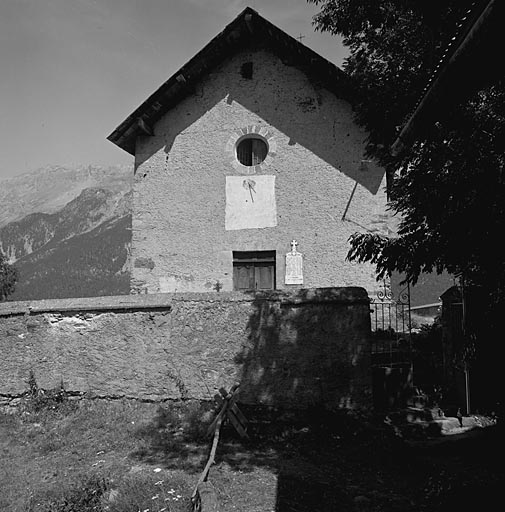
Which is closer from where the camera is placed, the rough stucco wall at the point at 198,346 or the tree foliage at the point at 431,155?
the tree foliage at the point at 431,155

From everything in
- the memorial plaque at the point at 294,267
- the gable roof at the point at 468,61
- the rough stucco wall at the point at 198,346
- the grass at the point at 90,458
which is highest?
the gable roof at the point at 468,61

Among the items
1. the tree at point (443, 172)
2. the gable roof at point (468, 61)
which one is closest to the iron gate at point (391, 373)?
the tree at point (443, 172)

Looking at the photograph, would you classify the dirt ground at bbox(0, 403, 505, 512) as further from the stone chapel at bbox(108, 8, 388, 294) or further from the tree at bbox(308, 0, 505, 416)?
the stone chapel at bbox(108, 8, 388, 294)

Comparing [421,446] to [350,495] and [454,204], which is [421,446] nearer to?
[350,495]

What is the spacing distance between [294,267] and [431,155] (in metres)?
6.37

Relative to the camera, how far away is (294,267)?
36.1 ft

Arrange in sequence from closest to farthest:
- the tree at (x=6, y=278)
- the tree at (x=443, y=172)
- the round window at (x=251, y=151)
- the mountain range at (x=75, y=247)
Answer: the tree at (x=443, y=172) < the round window at (x=251, y=151) < the tree at (x=6, y=278) < the mountain range at (x=75, y=247)

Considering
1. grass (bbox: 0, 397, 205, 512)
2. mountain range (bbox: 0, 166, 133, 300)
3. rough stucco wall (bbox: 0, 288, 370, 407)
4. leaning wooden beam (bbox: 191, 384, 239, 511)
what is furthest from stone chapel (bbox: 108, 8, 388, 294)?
mountain range (bbox: 0, 166, 133, 300)

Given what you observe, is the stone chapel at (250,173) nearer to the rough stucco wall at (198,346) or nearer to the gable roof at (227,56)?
the gable roof at (227,56)

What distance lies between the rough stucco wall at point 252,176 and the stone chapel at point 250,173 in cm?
2

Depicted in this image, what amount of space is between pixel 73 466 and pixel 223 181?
6.88 m

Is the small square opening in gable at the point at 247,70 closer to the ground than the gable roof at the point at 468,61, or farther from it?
farther from it

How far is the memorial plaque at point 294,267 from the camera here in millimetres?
10969

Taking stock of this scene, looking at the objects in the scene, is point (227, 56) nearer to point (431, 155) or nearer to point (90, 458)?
point (431, 155)
